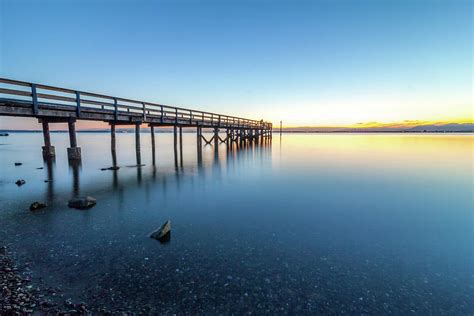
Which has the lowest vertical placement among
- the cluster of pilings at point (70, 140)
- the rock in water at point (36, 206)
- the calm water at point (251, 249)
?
the calm water at point (251, 249)

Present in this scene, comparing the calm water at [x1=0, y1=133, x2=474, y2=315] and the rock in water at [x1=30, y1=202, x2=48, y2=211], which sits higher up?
the rock in water at [x1=30, y1=202, x2=48, y2=211]

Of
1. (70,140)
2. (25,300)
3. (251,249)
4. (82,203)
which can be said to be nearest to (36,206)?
(82,203)

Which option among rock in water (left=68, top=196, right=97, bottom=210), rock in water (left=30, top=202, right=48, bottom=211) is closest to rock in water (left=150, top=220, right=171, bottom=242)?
rock in water (left=68, top=196, right=97, bottom=210)

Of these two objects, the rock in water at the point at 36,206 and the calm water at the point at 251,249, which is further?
the rock in water at the point at 36,206

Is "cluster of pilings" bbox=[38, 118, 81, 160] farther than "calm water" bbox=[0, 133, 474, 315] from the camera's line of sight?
Yes

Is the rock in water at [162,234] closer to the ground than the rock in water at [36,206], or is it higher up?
closer to the ground

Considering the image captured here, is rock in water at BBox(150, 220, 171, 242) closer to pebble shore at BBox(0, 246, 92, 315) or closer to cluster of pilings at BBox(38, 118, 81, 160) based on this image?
pebble shore at BBox(0, 246, 92, 315)

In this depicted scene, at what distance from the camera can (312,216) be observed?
7668mm

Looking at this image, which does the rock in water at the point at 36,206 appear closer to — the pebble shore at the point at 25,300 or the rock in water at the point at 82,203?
the rock in water at the point at 82,203

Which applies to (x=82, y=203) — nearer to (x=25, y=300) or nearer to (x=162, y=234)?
(x=162, y=234)

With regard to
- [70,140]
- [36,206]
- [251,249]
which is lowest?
[251,249]

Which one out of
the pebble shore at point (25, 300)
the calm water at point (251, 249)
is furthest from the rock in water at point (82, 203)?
the pebble shore at point (25, 300)

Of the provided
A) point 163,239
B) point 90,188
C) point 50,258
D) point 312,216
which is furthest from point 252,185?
point 50,258

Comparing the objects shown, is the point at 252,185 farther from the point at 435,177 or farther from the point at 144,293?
the point at 435,177
